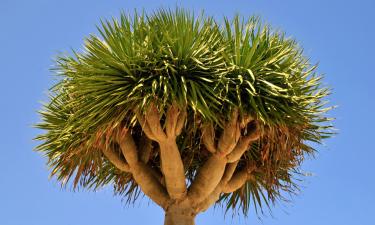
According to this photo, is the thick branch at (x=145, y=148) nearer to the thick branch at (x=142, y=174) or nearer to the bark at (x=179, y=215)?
the thick branch at (x=142, y=174)

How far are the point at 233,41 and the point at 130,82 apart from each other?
3.86 feet

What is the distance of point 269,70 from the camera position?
6883 millimetres

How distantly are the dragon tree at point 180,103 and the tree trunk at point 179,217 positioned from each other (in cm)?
1

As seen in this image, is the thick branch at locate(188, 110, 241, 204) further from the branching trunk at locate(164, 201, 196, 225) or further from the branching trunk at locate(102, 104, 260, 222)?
the branching trunk at locate(164, 201, 196, 225)

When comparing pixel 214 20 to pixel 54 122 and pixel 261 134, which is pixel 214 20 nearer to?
pixel 261 134

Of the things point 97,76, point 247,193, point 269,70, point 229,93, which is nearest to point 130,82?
point 97,76

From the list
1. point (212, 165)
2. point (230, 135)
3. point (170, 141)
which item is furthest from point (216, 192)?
point (170, 141)

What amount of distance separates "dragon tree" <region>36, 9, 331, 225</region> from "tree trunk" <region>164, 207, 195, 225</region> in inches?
0.4

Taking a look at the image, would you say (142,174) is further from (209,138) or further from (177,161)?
(209,138)

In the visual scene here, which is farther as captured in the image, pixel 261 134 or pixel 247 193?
pixel 247 193

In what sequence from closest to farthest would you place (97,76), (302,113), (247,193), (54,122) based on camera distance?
(97,76), (302,113), (54,122), (247,193)

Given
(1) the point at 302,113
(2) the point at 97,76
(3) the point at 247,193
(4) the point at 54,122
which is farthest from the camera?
(3) the point at 247,193

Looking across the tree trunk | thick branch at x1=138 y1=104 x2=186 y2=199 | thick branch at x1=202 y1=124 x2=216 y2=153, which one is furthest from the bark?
thick branch at x1=202 y1=124 x2=216 y2=153

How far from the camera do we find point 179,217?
6711 millimetres
